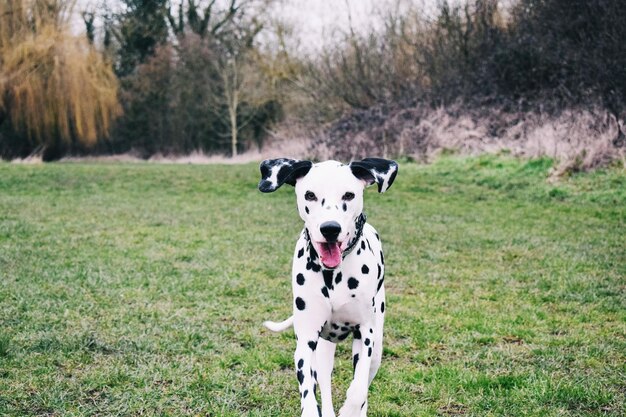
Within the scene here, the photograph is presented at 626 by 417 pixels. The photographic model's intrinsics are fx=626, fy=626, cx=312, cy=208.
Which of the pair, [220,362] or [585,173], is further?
[585,173]

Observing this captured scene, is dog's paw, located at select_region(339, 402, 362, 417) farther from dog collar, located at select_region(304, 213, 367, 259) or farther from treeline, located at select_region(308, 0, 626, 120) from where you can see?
treeline, located at select_region(308, 0, 626, 120)

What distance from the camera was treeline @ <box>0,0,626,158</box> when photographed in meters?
20.8

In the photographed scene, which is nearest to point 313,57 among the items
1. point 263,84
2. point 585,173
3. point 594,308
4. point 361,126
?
point 263,84

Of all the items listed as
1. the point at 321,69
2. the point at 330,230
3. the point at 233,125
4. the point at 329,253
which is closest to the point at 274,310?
the point at 329,253

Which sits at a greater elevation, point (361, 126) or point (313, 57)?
point (313, 57)

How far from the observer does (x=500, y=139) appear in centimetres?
1991

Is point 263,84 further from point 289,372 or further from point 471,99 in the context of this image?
point 289,372

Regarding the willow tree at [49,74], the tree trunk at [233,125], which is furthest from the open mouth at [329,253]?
the tree trunk at [233,125]

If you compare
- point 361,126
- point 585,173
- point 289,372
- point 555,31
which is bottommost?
point 289,372

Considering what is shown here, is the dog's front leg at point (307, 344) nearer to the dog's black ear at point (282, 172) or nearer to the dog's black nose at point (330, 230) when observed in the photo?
the dog's black nose at point (330, 230)

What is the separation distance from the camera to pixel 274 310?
19.9ft

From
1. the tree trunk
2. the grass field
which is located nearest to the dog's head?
the grass field

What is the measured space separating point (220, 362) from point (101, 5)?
125 ft

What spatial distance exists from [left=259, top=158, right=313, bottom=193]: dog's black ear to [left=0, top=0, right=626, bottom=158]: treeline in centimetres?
1502
